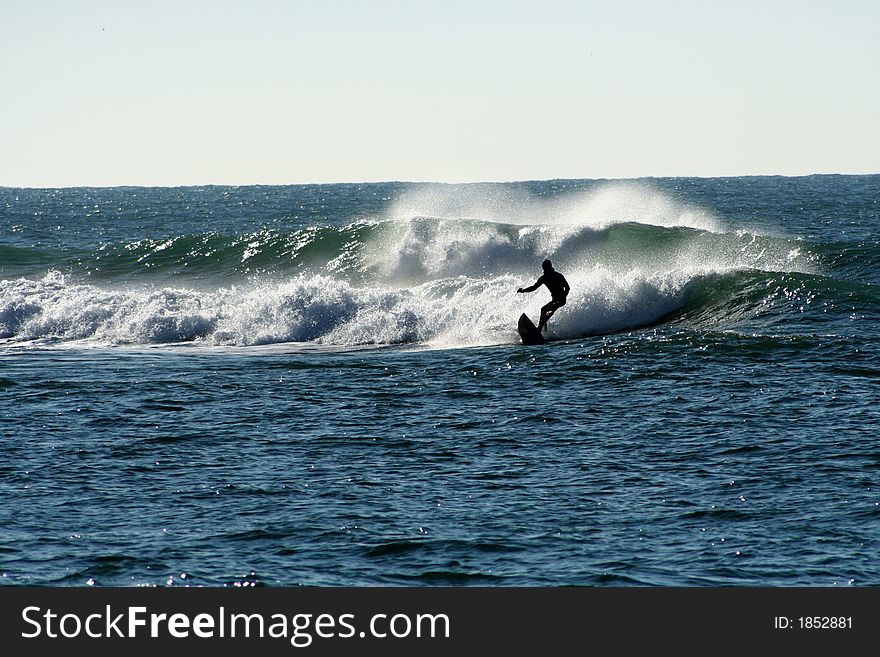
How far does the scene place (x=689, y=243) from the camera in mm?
31266

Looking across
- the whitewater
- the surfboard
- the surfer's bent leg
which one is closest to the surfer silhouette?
the surfer's bent leg

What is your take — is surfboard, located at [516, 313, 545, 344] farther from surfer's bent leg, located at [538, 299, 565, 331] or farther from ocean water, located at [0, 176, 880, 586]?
ocean water, located at [0, 176, 880, 586]

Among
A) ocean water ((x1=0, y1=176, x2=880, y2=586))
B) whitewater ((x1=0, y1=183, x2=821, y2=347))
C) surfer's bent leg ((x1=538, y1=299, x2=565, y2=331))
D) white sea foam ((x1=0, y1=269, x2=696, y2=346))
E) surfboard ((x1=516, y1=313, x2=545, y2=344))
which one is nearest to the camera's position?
ocean water ((x1=0, y1=176, x2=880, y2=586))

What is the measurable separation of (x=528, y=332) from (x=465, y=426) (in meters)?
7.40

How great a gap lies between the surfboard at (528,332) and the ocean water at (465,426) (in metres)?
0.36

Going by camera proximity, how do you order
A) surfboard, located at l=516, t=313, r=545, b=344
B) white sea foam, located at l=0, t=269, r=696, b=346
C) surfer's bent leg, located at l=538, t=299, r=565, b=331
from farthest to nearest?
white sea foam, located at l=0, t=269, r=696, b=346, surfer's bent leg, located at l=538, t=299, r=565, b=331, surfboard, located at l=516, t=313, r=545, b=344

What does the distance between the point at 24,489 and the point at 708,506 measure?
6.84 meters

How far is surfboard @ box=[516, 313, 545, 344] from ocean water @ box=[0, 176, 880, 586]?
14.3 inches

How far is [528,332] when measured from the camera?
2148 centimetres

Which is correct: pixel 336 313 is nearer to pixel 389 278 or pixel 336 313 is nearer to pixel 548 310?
pixel 548 310

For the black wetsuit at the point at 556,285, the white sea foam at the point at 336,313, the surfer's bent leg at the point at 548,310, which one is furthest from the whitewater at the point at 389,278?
the black wetsuit at the point at 556,285

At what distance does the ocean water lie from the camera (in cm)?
965
